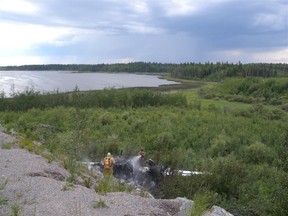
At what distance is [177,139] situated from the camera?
2972 cm

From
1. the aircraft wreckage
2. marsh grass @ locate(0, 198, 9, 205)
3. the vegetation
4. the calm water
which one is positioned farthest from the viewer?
the calm water

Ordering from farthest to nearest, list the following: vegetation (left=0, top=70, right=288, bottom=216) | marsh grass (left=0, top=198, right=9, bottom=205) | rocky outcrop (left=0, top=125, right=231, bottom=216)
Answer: vegetation (left=0, top=70, right=288, bottom=216)
rocky outcrop (left=0, top=125, right=231, bottom=216)
marsh grass (left=0, top=198, right=9, bottom=205)

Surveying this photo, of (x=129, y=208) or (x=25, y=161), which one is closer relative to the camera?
(x=129, y=208)

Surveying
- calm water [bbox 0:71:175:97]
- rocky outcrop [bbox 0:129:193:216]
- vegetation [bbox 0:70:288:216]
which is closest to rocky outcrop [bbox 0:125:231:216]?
rocky outcrop [bbox 0:129:193:216]

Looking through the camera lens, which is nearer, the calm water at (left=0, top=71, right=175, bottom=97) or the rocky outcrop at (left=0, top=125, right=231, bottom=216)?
the rocky outcrop at (left=0, top=125, right=231, bottom=216)

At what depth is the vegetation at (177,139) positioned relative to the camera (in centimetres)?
1221

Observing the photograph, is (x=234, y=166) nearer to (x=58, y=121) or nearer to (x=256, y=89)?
(x=58, y=121)

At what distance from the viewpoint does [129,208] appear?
8.12 m

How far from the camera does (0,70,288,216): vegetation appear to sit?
12211 millimetres

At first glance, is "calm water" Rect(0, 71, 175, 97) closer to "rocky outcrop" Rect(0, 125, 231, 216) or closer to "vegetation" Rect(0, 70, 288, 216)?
"vegetation" Rect(0, 70, 288, 216)

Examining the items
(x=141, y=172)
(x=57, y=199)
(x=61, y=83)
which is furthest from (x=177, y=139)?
(x=61, y=83)

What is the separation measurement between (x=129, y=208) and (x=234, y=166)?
8797 mm

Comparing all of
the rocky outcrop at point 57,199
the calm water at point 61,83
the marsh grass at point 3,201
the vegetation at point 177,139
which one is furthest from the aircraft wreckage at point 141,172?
the calm water at point 61,83

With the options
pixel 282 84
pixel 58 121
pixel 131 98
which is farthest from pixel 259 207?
pixel 282 84
